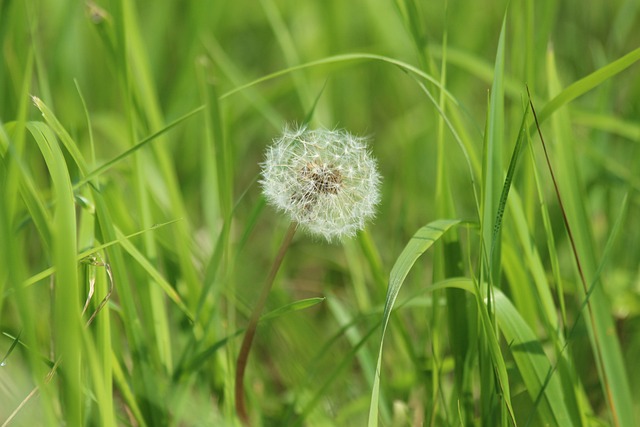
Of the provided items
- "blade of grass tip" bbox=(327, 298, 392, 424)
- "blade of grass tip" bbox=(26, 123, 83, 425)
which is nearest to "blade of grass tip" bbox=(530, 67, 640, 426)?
"blade of grass tip" bbox=(327, 298, 392, 424)

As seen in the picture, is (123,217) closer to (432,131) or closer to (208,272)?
(208,272)

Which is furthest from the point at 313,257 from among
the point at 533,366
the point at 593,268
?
the point at 533,366

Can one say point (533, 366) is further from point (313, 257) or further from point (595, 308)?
point (313, 257)

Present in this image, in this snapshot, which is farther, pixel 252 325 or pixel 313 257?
pixel 313 257

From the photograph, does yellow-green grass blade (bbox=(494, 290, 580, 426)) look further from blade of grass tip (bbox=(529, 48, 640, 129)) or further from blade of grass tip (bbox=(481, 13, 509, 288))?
blade of grass tip (bbox=(529, 48, 640, 129))

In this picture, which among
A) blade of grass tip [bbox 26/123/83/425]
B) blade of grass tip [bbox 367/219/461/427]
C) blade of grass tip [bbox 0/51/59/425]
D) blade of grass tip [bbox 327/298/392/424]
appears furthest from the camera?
blade of grass tip [bbox 327/298/392/424]

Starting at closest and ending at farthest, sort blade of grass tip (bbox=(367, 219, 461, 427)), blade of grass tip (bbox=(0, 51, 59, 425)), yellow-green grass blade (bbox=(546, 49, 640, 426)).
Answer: blade of grass tip (bbox=(0, 51, 59, 425))
blade of grass tip (bbox=(367, 219, 461, 427))
yellow-green grass blade (bbox=(546, 49, 640, 426))

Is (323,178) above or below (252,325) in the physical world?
above

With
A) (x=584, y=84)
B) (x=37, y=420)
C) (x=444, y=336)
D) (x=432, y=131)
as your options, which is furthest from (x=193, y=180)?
(x=584, y=84)
